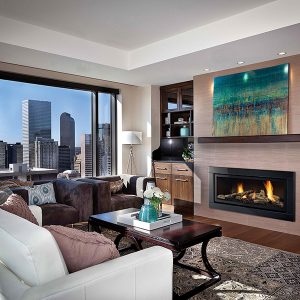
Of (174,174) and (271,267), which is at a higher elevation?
(174,174)

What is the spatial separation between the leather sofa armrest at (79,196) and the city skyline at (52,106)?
1.38 metres

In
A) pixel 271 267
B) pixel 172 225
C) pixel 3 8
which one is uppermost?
pixel 3 8

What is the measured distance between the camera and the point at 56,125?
5.59 metres

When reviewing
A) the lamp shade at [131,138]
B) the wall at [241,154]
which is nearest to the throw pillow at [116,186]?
the lamp shade at [131,138]

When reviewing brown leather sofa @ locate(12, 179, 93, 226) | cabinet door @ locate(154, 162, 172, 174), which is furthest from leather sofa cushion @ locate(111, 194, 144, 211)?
cabinet door @ locate(154, 162, 172, 174)

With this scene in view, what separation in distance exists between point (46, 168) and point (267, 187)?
3688mm

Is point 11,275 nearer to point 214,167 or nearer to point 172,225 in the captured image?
point 172,225

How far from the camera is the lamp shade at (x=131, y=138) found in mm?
5973

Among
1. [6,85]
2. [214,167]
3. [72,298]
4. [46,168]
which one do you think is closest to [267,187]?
[214,167]

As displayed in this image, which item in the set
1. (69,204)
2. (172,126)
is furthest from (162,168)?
(69,204)

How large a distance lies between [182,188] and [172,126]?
4.67 ft

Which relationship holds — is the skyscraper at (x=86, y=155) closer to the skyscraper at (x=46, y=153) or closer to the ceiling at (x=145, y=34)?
the skyscraper at (x=46, y=153)

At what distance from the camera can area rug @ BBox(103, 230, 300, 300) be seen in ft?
8.33

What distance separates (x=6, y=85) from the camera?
4.93 meters
